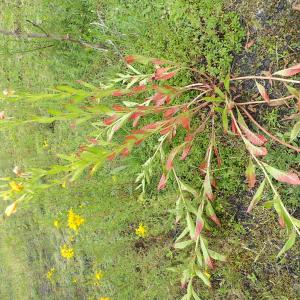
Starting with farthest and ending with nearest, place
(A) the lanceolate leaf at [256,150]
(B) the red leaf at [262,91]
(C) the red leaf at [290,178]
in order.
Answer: (B) the red leaf at [262,91] → (A) the lanceolate leaf at [256,150] → (C) the red leaf at [290,178]

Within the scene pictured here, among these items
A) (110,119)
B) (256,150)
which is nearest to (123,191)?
(110,119)

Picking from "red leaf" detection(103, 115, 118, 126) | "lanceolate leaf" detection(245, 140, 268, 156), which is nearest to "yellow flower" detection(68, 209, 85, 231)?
"red leaf" detection(103, 115, 118, 126)

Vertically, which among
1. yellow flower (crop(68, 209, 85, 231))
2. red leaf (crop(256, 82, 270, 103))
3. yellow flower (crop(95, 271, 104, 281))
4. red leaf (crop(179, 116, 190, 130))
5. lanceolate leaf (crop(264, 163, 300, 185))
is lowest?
yellow flower (crop(95, 271, 104, 281))

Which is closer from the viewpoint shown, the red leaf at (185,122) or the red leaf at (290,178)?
the red leaf at (290,178)

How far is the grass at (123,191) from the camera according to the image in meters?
2.76

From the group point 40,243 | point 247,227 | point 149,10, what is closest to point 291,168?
point 247,227

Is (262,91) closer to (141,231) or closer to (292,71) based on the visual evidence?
(292,71)

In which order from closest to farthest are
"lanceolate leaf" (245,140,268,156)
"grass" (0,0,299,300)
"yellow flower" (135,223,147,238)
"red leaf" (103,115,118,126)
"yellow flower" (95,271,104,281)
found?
"lanceolate leaf" (245,140,268,156) → "red leaf" (103,115,118,126) → "grass" (0,0,299,300) → "yellow flower" (135,223,147,238) → "yellow flower" (95,271,104,281)

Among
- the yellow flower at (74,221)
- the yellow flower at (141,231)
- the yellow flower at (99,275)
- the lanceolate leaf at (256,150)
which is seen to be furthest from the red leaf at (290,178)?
the yellow flower at (99,275)

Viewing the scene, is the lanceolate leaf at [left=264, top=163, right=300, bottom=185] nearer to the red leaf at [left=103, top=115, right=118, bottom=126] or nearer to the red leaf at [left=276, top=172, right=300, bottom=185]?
the red leaf at [left=276, top=172, right=300, bottom=185]

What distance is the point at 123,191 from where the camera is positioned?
133 inches

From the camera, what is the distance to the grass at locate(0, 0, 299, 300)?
9.06 ft

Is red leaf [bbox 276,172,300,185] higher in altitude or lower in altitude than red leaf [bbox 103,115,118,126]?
higher

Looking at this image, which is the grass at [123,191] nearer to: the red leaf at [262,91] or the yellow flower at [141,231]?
the yellow flower at [141,231]
